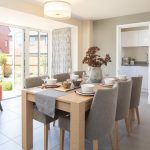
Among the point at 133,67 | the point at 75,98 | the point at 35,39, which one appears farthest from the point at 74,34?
the point at 75,98

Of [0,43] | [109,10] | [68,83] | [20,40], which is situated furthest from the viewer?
[0,43]

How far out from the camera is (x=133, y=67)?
243 inches

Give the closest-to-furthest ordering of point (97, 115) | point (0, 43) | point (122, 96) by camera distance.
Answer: point (97, 115) → point (122, 96) → point (0, 43)

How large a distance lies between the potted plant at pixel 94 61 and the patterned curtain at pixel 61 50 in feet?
8.87

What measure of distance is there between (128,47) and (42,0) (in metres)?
4.15

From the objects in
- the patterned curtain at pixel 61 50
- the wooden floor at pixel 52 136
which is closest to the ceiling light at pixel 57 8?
the wooden floor at pixel 52 136

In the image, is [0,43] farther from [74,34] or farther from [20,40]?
[74,34]

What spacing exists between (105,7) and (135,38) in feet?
8.35

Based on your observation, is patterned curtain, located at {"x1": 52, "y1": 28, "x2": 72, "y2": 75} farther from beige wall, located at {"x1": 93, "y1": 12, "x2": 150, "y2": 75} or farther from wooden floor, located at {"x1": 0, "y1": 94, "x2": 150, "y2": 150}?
wooden floor, located at {"x1": 0, "y1": 94, "x2": 150, "y2": 150}

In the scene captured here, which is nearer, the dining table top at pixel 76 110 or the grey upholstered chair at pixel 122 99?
the dining table top at pixel 76 110

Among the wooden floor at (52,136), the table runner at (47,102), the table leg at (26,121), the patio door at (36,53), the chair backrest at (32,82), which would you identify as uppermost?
the patio door at (36,53)

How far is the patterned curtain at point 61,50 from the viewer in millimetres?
5574

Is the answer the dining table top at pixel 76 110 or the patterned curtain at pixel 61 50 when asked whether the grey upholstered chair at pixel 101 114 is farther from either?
the patterned curtain at pixel 61 50

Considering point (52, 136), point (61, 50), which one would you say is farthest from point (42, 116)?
point (61, 50)
